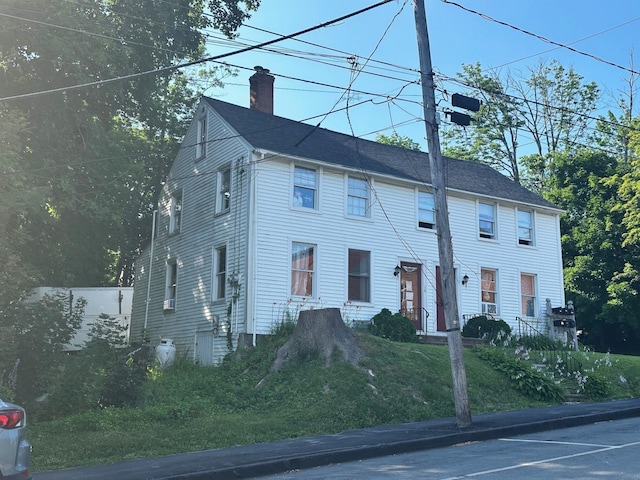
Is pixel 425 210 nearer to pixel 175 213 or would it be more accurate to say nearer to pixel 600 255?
pixel 175 213

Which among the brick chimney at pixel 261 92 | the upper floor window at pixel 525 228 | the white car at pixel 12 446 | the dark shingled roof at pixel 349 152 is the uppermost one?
the brick chimney at pixel 261 92

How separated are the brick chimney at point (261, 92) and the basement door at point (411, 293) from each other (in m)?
8.01

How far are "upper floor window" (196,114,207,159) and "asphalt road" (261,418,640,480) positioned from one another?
613 inches

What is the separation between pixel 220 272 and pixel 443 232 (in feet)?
32.2

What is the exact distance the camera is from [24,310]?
12758 millimetres

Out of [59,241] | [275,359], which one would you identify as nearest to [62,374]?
[275,359]

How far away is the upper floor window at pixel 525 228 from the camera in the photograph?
2606 centimetres

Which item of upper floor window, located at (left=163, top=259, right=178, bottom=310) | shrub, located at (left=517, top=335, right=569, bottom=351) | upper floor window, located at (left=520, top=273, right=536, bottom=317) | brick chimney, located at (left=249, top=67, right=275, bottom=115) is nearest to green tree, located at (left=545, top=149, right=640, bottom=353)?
upper floor window, located at (left=520, top=273, right=536, bottom=317)

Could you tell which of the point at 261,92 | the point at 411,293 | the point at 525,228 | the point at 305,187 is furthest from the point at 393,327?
the point at 261,92

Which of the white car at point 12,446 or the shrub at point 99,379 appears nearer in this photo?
the white car at point 12,446

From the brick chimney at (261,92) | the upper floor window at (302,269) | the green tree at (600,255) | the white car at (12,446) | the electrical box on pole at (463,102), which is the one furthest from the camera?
the green tree at (600,255)

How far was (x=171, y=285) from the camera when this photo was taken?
23.9m

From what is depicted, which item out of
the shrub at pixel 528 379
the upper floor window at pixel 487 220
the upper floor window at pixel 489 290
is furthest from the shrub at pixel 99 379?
the upper floor window at pixel 487 220

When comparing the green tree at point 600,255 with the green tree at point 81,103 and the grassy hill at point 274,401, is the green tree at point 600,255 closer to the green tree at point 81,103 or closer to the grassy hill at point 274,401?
the grassy hill at point 274,401
